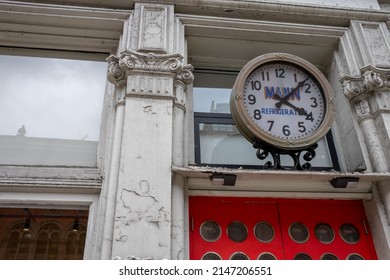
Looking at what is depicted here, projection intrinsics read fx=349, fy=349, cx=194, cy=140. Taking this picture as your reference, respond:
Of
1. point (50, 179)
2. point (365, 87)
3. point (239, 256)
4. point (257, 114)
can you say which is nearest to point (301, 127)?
point (257, 114)

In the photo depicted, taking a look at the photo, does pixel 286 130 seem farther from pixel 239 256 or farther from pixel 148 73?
pixel 148 73

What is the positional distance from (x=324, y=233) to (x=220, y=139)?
154 cm

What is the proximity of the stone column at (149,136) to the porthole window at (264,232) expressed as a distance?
2.84 ft

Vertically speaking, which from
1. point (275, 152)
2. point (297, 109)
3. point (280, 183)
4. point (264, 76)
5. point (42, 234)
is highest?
point (264, 76)

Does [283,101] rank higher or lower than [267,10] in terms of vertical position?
lower

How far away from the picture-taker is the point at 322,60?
4.91 metres

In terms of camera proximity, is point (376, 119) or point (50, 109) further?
point (50, 109)

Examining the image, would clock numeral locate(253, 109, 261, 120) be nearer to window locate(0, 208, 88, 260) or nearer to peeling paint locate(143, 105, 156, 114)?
peeling paint locate(143, 105, 156, 114)

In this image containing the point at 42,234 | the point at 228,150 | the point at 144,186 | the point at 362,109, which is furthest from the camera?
the point at 42,234

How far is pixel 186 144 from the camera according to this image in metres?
3.69

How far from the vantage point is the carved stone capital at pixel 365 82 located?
3947mm

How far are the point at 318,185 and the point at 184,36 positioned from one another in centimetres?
239

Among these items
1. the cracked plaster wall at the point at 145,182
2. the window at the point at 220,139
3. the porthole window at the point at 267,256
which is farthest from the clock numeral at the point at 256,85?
the porthole window at the point at 267,256

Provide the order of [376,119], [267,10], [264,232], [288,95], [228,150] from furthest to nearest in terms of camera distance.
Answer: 1. [267,10]
2. [228,150]
3. [376,119]
4. [288,95]
5. [264,232]
